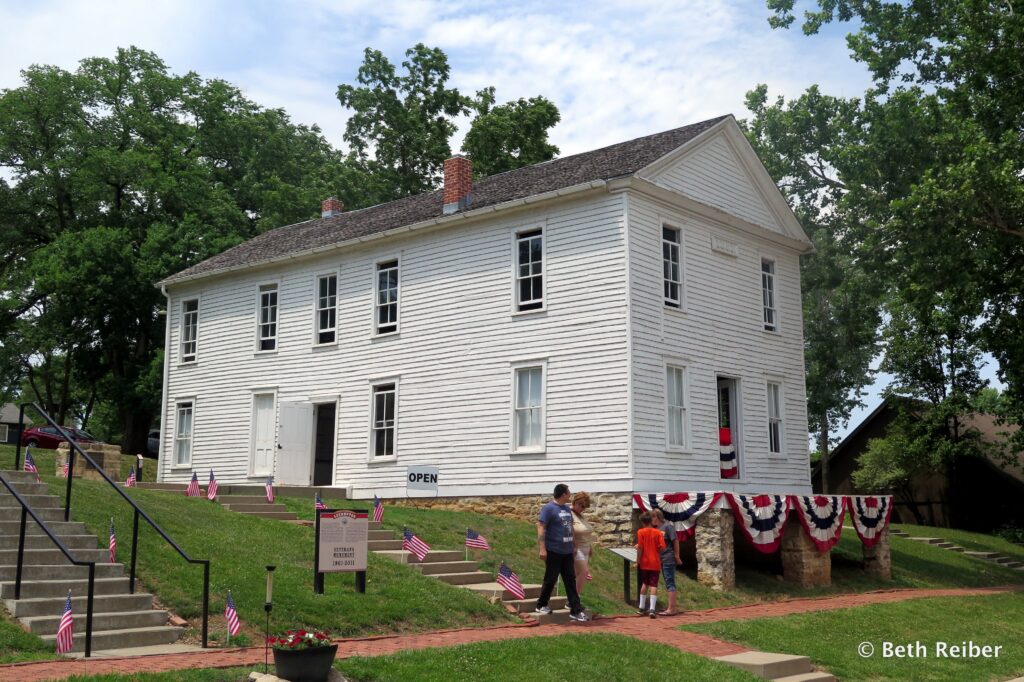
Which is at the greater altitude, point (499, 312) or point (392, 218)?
point (392, 218)

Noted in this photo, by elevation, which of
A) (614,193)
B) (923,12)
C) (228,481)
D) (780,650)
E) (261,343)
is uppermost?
(923,12)

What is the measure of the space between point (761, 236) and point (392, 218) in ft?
30.1

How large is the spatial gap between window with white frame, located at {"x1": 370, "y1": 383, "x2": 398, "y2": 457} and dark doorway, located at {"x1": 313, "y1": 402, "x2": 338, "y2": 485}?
5.26ft

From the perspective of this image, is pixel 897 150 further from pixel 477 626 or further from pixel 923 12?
pixel 477 626

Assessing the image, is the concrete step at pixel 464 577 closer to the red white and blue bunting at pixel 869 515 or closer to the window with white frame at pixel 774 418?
the red white and blue bunting at pixel 869 515

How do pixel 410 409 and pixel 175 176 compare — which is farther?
pixel 175 176

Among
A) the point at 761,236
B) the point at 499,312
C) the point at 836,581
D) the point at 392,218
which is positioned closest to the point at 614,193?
the point at 499,312

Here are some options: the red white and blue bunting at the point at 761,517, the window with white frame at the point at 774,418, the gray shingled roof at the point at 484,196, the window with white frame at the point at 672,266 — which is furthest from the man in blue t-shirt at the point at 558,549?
the window with white frame at the point at 774,418

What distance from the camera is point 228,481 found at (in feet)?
84.5

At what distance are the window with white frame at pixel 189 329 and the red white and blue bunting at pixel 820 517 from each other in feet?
56.4

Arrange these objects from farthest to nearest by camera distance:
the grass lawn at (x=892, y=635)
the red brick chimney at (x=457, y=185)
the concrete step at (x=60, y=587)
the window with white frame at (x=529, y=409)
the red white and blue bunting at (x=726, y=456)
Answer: the red brick chimney at (x=457, y=185) → the red white and blue bunting at (x=726, y=456) → the window with white frame at (x=529, y=409) → the grass lawn at (x=892, y=635) → the concrete step at (x=60, y=587)

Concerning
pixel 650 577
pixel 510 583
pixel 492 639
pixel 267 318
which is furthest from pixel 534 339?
pixel 492 639

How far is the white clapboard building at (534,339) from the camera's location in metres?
20.0

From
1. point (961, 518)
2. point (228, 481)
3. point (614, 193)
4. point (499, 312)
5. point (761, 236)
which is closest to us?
point (614, 193)
